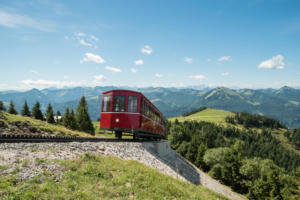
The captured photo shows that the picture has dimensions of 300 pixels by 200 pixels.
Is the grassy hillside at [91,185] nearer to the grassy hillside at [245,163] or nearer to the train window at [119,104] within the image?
the train window at [119,104]

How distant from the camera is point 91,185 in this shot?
727cm

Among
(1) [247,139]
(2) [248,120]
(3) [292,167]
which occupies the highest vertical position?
(2) [248,120]

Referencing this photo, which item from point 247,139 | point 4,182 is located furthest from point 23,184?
point 247,139

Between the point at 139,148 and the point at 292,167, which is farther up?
the point at 139,148

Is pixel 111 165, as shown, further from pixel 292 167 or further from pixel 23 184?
pixel 292 167

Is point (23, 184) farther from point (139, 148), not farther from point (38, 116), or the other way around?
point (38, 116)

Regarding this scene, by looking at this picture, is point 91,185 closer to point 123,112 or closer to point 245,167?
point 123,112

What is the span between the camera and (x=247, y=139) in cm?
15088

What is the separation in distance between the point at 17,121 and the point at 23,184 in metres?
19.2

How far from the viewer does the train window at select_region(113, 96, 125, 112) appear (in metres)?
19.1

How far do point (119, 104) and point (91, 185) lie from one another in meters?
12.3

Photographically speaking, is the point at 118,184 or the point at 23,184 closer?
the point at 23,184

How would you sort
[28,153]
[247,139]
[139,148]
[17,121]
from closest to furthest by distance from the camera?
[28,153] < [139,148] < [17,121] < [247,139]

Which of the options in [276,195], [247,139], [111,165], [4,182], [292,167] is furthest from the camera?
[247,139]
